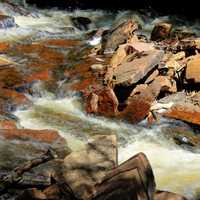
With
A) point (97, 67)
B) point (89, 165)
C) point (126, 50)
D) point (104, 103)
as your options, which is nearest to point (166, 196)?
point (89, 165)

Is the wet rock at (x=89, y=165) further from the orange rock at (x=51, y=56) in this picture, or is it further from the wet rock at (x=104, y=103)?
the orange rock at (x=51, y=56)

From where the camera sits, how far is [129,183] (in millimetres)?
3771

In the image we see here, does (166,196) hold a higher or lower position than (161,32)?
lower

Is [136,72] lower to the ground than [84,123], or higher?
higher

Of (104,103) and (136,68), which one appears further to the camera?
(136,68)

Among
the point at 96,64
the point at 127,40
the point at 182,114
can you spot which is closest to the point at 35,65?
the point at 96,64

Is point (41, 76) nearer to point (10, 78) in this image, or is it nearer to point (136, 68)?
point (10, 78)

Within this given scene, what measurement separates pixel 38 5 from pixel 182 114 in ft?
22.2

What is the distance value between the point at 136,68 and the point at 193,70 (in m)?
0.72

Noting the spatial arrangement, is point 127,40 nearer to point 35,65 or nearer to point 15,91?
point 35,65

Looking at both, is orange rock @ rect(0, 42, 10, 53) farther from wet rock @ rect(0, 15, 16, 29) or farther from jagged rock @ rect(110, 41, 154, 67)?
jagged rock @ rect(110, 41, 154, 67)

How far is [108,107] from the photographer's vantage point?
618 centimetres

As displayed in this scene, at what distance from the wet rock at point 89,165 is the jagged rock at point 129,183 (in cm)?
14

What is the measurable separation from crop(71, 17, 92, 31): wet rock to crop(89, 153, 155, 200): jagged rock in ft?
21.4
